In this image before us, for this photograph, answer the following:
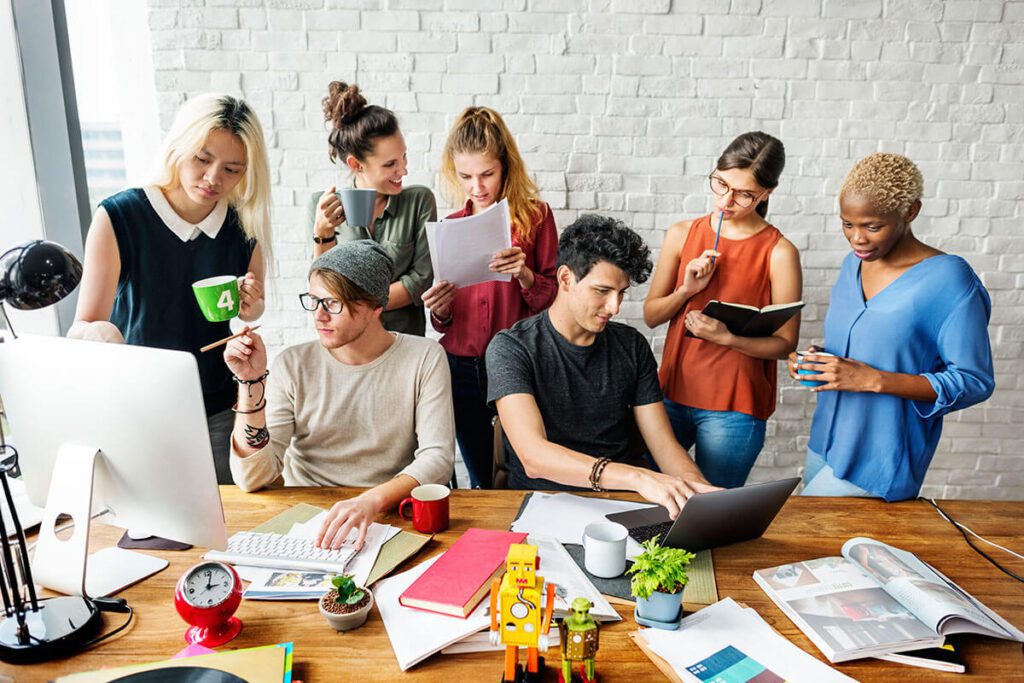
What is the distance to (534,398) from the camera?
1847 mm

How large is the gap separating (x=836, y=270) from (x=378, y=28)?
227 cm

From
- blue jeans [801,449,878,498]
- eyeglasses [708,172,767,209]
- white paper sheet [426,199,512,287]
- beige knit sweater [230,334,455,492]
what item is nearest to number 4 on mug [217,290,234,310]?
beige knit sweater [230,334,455,492]

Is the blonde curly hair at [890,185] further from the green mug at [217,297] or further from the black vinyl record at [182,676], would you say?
the black vinyl record at [182,676]

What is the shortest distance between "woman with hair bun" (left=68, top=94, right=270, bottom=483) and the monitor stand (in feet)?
1.98

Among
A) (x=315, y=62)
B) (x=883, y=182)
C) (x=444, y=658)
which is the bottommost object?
(x=444, y=658)

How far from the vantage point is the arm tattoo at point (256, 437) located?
1617mm

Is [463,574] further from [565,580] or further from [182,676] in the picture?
[182,676]

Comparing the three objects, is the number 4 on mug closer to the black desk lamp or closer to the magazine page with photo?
the black desk lamp

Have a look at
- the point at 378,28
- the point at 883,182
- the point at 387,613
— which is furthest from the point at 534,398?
the point at 378,28

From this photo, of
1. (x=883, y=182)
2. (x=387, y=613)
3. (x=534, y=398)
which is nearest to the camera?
(x=387, y=613)

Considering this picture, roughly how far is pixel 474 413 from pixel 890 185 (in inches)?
57.1

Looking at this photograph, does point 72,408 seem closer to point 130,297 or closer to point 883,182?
point 130,297

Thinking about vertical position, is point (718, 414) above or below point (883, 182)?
below

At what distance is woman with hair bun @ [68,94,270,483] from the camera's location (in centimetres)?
183
